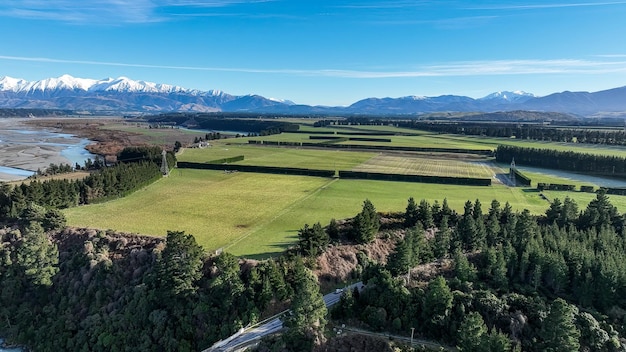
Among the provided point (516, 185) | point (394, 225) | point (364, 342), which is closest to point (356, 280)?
point (364, 342)

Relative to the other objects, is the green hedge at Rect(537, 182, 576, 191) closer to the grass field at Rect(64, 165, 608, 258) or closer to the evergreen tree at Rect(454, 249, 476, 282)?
the grass field at Rect(64, 165, 608, 258)

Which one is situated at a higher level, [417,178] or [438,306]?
[417,178]

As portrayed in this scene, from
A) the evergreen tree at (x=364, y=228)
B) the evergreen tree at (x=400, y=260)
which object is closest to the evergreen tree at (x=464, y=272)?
the evergreen tree at (x=400, y=260)

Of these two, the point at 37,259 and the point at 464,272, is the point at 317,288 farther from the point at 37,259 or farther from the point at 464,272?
the point at 37,259

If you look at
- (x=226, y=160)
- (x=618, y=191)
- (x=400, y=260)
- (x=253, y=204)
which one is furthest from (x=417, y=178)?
(x=226, y=160)

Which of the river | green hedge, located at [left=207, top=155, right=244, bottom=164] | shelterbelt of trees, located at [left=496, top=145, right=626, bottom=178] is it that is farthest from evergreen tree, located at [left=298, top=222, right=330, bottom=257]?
shelterbelt of trees, located at [left=496, top=145, right=626, bottom=178]

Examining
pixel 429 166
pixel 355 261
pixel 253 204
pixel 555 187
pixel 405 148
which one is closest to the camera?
pixel 355 261

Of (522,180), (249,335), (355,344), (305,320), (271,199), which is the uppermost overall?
(522,180)

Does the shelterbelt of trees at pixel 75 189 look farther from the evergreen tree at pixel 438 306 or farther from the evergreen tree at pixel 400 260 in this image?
the evergreen tree at pixel 438 306
